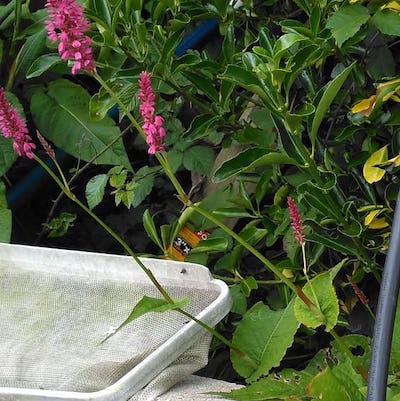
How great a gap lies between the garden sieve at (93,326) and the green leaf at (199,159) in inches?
17.3

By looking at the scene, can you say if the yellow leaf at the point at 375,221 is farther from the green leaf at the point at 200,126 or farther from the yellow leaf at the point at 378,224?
the green leaf at the point at 200,126

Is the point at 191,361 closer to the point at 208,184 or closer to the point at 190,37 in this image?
the point at 208,184

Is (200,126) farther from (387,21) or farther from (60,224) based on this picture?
(60,224)

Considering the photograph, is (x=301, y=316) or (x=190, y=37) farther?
(x=190, y=37)

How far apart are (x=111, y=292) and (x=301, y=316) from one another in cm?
38

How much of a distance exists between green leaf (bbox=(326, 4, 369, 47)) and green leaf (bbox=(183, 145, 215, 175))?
1.88ft

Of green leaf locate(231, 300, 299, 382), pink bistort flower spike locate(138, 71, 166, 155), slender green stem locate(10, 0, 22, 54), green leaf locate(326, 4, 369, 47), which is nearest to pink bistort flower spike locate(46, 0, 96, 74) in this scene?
pink bistort flower spike locate(138, 71, 166, 155)

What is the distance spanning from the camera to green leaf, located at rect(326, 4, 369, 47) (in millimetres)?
1163

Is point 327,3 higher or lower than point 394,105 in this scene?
higher

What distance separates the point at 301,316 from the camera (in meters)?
1.06

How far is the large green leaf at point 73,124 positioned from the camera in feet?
6.01

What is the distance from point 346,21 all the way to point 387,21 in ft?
0.22

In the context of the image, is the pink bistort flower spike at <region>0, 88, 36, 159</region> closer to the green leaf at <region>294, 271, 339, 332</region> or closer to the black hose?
the green leaf at <region>294, 271, 339, 332</region>

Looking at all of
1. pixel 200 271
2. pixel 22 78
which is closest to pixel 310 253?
pixel 200 271
